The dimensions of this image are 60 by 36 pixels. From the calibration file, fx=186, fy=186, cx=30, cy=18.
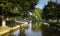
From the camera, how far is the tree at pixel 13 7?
29.8 meters

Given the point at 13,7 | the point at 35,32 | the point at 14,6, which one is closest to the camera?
the point at 35,32

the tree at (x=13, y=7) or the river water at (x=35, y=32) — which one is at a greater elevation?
the tree at (x=13, y=7)

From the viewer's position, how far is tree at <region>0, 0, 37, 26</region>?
29.8 meters

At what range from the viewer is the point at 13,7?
3089 cm

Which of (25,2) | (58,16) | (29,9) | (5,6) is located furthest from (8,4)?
(58,16)

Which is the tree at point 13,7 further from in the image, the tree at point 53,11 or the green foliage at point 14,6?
the tree at point 53,11

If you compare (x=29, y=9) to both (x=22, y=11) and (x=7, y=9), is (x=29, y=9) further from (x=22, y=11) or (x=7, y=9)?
(x=7, y=9)

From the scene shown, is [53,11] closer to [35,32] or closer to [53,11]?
[53,11]

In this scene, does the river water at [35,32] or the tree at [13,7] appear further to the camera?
the tree at [13,7]

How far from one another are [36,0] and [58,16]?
18394mm

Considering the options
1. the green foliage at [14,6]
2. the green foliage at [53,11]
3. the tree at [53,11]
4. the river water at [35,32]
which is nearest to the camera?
the river water at [35,32]

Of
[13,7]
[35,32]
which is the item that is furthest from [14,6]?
[35,32]

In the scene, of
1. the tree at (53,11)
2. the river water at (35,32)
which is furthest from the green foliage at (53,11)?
the river water at (35,32)

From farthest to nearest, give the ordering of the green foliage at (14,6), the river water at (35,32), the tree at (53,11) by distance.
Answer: the tree at (53,11), the green foliage at (14,6), the river water at (35,32)
